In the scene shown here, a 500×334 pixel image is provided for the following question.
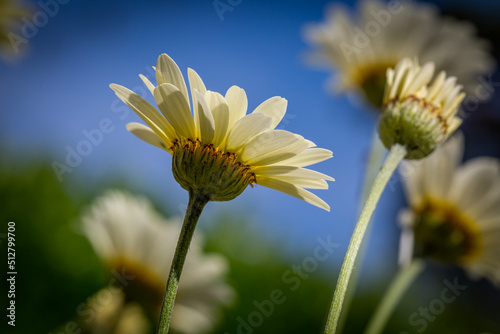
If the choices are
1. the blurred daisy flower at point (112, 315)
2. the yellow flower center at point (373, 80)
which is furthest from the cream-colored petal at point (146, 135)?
the yellow flower center at point (373, 80)

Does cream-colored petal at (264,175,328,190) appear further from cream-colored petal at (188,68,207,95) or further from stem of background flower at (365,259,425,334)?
stem of background flower at (365,259,425,334)

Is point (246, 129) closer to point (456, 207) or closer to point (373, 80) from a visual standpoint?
point (456, 207)

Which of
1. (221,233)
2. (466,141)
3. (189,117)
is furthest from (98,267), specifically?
(466,141)

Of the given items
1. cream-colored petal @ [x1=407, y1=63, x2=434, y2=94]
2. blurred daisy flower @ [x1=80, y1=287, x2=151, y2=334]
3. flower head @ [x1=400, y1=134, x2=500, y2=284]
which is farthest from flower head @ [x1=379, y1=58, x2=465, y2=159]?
blurred daisy flower @ [x1=80, y1=287, x2=151, y2=334]

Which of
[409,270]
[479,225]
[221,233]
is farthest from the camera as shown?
[221,233]

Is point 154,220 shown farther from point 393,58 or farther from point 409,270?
point 393,58

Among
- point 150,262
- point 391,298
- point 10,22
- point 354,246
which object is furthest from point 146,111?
point 10,22
